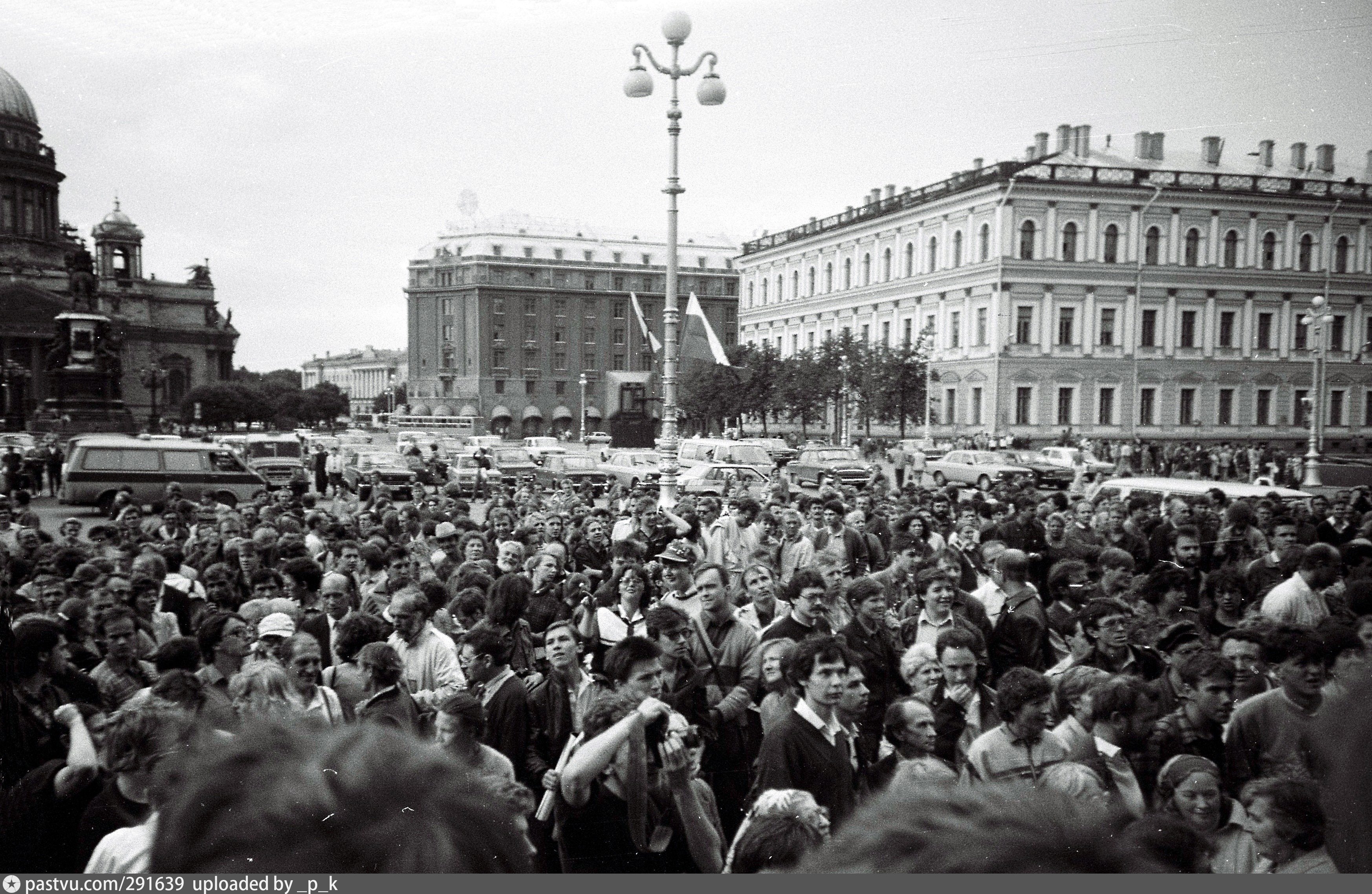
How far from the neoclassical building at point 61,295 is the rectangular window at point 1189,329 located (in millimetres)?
45227

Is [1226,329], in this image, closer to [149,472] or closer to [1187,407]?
[1187,407]

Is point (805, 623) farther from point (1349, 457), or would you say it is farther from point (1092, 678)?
point (1349, 457)

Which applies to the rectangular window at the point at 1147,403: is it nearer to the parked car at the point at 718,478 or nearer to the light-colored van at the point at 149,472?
the parked car at the point at 718,478

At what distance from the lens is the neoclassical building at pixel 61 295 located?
8109 mm

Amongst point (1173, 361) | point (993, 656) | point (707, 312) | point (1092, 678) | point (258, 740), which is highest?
A: point (707, 312)

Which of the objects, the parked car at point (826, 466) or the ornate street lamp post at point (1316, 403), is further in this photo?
the parked car at point (826, 466)

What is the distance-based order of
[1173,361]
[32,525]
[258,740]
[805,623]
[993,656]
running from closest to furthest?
[258,740] < [805,623] < [993,656] < [32,525] < [1173,361]

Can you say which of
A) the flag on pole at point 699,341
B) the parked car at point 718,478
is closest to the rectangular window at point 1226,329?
the parked car at point 718,478

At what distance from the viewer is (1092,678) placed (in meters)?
4.53

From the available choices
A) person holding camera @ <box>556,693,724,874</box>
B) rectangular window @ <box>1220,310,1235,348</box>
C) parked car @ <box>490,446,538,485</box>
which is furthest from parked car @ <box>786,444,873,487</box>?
person holding camera @ <box>556,693,724,874</box>

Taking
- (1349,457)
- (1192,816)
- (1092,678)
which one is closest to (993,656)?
(1092,678)

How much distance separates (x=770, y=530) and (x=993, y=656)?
6.42m

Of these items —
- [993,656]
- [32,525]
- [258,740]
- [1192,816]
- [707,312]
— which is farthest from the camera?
[707,312]

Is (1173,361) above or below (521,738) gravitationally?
above
